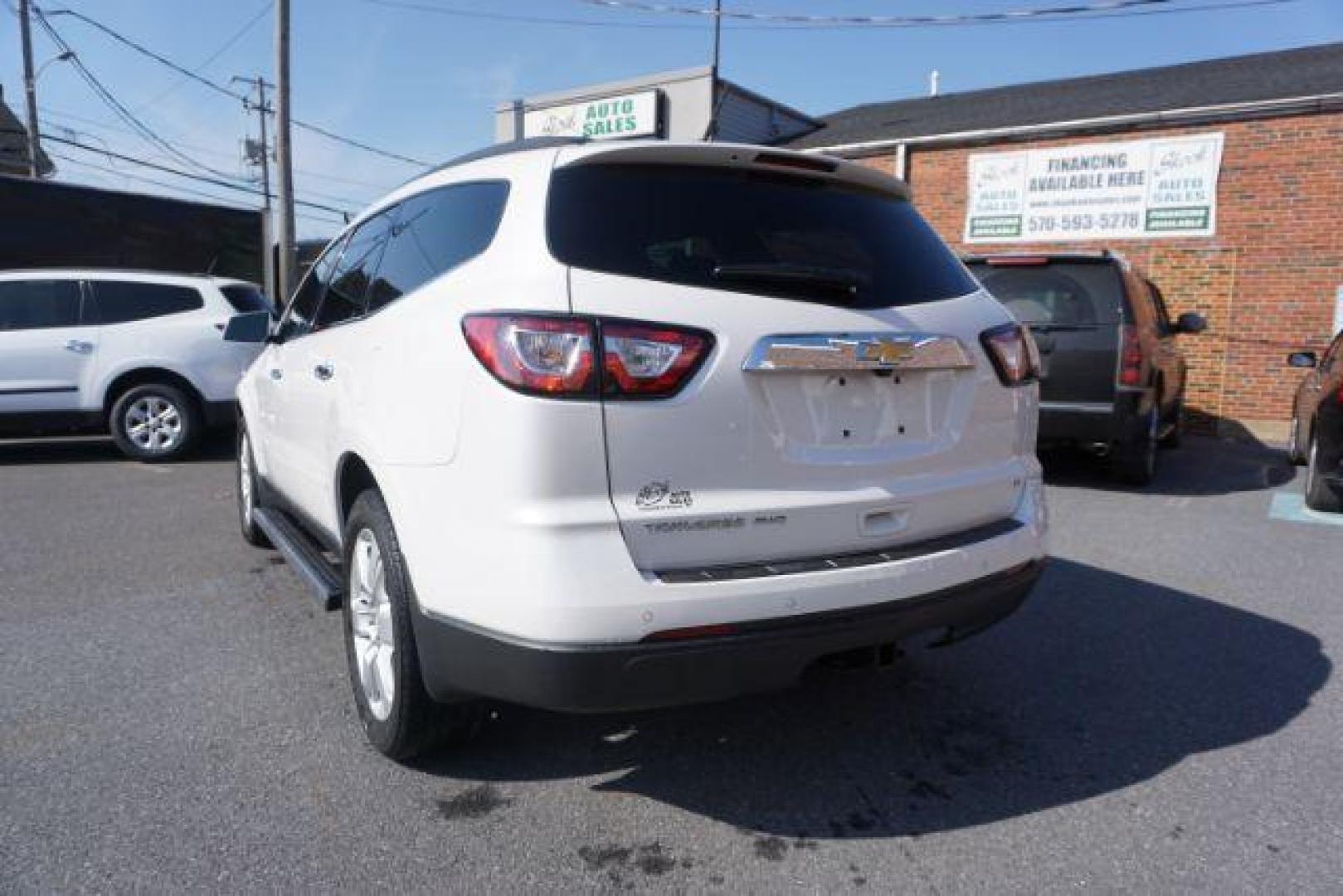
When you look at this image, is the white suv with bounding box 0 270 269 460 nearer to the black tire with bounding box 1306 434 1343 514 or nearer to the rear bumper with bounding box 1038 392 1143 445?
the rear bumper with bounding box 1038 392 1143 445

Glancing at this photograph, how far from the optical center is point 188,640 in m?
3.84

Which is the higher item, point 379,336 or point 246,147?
point 246,147

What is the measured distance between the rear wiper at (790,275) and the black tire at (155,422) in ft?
25.0

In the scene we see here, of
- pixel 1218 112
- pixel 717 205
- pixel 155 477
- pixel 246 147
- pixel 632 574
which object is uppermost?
pixel 246 147

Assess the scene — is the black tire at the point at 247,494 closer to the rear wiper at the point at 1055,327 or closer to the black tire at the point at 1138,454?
the rear wiper at the point at 1055,327

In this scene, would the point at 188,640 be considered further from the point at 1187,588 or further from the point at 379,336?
the point at 1187,588

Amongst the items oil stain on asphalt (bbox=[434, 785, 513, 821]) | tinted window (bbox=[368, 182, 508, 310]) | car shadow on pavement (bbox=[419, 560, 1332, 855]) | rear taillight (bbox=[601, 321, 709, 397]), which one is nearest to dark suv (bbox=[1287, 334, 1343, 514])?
car shadow on pavement (bbox=[419, 560, 1332, 855])

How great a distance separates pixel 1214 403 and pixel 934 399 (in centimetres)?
1012

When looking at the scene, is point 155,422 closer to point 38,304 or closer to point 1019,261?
A: point 38,304

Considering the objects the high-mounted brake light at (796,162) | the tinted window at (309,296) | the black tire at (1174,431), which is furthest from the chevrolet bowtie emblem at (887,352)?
the black tire at (1174,431)

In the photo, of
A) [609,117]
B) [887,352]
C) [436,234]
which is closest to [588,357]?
[887,352]

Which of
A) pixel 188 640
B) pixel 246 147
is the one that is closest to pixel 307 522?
pixel 188 640

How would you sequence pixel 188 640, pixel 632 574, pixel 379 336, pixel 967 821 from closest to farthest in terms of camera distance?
1. pixel 632 574
2. pixel 967 821
3. pixel 379 336
4. pixel 188 640

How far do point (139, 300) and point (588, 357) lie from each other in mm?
7941
